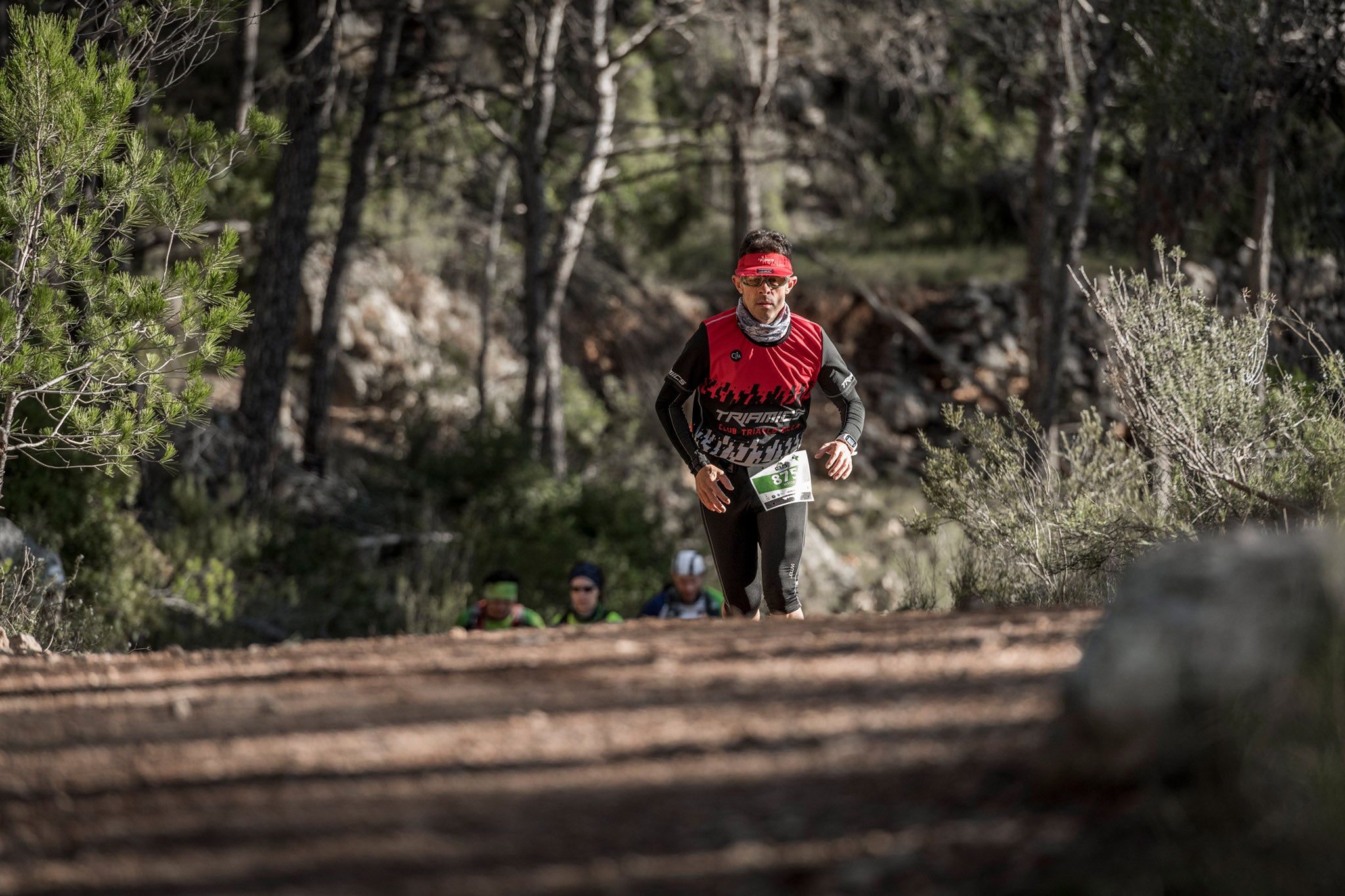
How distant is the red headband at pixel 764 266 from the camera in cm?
537

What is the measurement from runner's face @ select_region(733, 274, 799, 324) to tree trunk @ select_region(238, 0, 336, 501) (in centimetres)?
746

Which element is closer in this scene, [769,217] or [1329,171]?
[1329,171]

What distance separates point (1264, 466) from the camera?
588 cm

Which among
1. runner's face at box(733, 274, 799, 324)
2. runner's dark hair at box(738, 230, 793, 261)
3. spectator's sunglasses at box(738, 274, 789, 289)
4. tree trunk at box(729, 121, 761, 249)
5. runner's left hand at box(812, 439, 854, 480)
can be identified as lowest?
runner's left hand at box(812, 439, 854, 480)

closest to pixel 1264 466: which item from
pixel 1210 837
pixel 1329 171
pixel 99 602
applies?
pixel 1210 837

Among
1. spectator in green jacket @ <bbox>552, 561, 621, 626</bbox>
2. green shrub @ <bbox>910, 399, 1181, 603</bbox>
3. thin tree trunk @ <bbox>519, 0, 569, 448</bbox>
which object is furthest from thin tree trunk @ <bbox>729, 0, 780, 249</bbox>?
green shrub @ <bbox>910, 399, 1181, 603</bbox>

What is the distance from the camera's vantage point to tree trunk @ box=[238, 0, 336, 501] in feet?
38.4

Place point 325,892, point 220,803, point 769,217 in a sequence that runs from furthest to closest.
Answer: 1. point 769,217
2. point 220,803
3. point 325,892

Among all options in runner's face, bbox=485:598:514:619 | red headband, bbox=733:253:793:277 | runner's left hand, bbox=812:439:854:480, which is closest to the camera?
runner's left hand, bbox=812:439:854:480

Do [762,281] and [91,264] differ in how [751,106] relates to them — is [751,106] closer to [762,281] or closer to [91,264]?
[762,281]

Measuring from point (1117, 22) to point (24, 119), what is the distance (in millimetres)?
9434

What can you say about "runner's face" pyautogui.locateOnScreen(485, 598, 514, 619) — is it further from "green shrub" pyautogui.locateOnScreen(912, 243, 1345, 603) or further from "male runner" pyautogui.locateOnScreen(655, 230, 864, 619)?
"green shrub" pyautogui.locateOnScreen(912, 243, 1345, 603)

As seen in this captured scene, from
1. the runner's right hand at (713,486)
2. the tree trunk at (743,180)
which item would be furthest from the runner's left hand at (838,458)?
the tree trunk at (743,180)

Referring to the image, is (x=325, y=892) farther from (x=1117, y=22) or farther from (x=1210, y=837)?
(x=1117, y=22)
